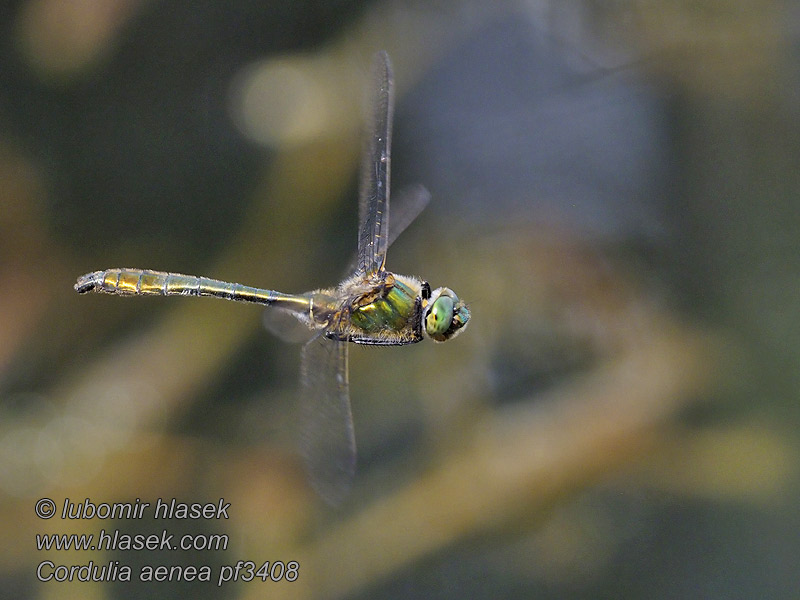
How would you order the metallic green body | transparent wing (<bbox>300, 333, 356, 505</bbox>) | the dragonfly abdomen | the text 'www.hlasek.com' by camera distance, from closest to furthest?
1. transparent wing (<bbox>300, 333, 356, 505</bbox>)
2. the metallic green body
3. the dragonfly abdomen
4. the text 'www.hlasek.com'

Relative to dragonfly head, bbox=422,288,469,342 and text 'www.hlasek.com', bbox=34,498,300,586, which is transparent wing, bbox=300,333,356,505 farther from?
text 'www.hlasek.com', bbox=34,498,300,586

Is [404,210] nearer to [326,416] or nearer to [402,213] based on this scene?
[402,213]

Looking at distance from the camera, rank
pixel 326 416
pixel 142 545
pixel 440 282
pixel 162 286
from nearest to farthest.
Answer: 1. pixel 326 416
2. pixel 162 286
3. pixel 142 545
4. pixel 440 282

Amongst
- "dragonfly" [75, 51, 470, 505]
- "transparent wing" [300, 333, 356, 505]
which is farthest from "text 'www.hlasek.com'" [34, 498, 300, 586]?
"transparent wing" [300, 333, 356, 505]

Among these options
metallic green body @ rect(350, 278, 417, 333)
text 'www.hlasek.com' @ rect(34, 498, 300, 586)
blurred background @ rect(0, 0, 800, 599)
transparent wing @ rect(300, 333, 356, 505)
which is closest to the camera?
transparent wing @ rect(300, 333, 356, 505)

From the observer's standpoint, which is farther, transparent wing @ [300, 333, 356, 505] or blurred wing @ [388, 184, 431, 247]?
blurred wing @ [388, 184, 431, 247]

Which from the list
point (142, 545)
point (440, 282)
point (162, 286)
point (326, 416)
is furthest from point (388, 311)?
point (142, 545)

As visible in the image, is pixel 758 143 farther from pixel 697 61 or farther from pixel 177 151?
pixel 177 151
